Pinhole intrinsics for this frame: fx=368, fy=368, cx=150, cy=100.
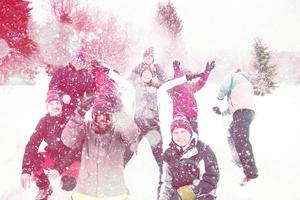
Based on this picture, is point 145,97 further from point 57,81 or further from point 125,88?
point 57,81

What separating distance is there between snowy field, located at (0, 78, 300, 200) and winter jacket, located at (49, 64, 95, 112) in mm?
1575

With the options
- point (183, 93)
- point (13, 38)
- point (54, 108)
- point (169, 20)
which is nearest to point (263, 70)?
point (169, 20)

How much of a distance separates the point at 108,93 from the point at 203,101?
10.8m

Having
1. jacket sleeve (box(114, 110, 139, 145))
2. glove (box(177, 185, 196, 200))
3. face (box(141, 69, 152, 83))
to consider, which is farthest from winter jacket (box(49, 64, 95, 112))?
glove (box(177, 185, 196, 200))

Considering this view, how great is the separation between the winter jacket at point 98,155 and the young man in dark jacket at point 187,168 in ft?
2.03

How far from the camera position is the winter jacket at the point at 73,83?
6582 mm

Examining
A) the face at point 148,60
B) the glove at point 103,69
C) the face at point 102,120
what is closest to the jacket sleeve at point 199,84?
the face at point 148,60

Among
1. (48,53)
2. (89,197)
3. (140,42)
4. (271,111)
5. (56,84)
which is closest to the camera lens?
(89,197)

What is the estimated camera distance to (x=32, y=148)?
5199mm

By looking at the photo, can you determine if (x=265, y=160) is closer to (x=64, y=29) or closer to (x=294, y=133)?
(x=294, y=133)

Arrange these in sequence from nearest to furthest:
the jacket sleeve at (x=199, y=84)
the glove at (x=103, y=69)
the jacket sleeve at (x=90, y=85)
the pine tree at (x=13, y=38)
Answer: the jacket sleeve at (x=90, y=85)
the glove at (x=103, y=69)
the jacket sleeve at (x=199, y=84)
the pine tree at (x=13, y=38)

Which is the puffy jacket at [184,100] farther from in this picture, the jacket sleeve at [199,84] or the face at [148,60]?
the face at [148,60]

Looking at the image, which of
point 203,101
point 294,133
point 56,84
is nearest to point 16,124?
point 56,84

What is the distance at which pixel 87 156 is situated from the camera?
3.99 metres
